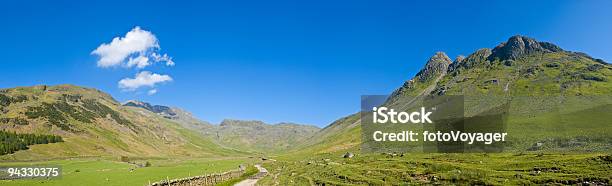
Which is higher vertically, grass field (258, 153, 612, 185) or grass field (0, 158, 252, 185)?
grass field (258, 153, 612, 185)

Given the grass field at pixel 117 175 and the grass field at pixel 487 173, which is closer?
the grass field at pixel 487 173

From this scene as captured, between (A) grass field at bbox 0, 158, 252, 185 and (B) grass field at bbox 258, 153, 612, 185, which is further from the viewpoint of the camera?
(A) grass field at bbox 0, 158, 252, 185

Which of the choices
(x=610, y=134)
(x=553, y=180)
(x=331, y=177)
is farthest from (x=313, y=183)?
(x=610, y=134)

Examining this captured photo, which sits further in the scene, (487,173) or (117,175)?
(117,175)

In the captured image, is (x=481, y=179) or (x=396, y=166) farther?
(x=396, y=166)

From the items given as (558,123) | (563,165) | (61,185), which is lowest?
(61,185)

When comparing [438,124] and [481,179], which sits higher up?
[438,124]

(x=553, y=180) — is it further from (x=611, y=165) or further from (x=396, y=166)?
(x=396, y=166)

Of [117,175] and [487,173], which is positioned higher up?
[487,173]

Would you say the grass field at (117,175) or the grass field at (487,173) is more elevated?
the grass field at (487,173)

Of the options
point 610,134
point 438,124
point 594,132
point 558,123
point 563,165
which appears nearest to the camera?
point 563,165

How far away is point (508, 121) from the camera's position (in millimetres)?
147250

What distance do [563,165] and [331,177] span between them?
32998 millimetres

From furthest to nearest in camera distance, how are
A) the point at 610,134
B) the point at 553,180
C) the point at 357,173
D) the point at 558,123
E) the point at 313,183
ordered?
the point at 558,123, the point at 610,134, the point at 357,173, the point at 313,183, the point at 553,180
